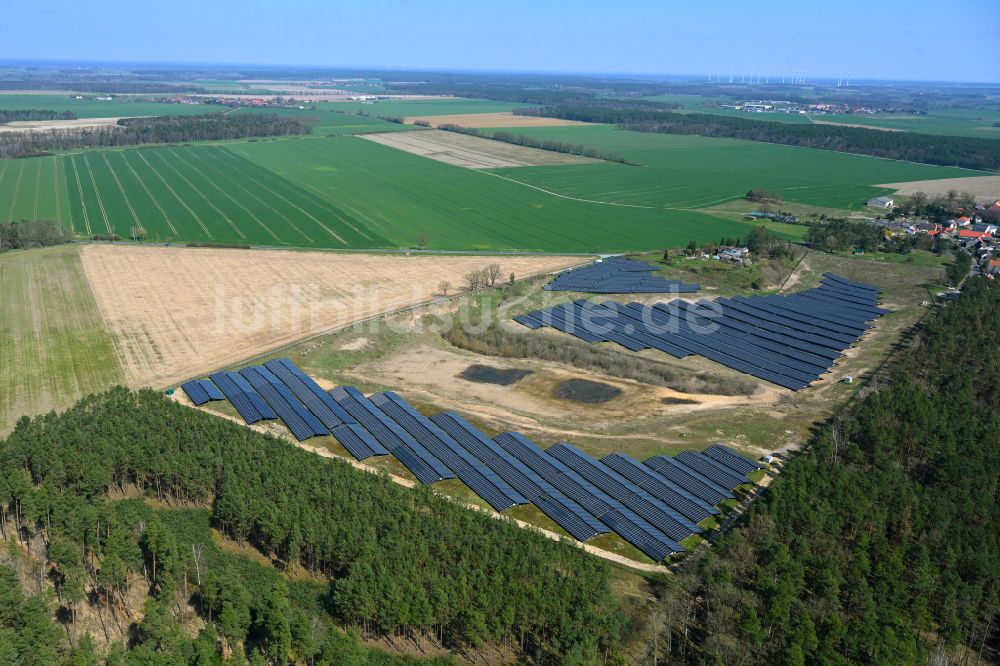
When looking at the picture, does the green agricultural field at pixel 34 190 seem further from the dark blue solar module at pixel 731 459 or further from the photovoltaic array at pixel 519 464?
the dark blue solar module at pixel 731 459

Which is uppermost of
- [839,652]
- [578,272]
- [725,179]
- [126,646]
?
[725,179]

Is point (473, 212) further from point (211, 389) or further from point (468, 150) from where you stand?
point (211, 389)

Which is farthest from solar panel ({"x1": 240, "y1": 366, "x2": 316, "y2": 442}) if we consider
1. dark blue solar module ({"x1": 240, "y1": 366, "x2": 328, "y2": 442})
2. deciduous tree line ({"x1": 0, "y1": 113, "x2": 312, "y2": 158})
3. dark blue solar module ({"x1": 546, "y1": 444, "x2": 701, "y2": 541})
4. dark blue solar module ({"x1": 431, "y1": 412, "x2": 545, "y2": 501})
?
deciduous tree line ({"x1": 0, "y1": 113, "x2": 312, "y2": 158})

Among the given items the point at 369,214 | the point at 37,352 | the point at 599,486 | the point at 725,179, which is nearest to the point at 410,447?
the point at 599,486

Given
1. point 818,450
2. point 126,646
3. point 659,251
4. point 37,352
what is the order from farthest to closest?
point 659,251
point 37,352
point 818,450
point 126,646

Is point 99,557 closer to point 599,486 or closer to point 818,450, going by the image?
point 599,486

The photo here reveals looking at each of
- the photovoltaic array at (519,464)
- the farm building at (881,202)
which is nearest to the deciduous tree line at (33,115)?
the photovoltaic array at (519,464)
